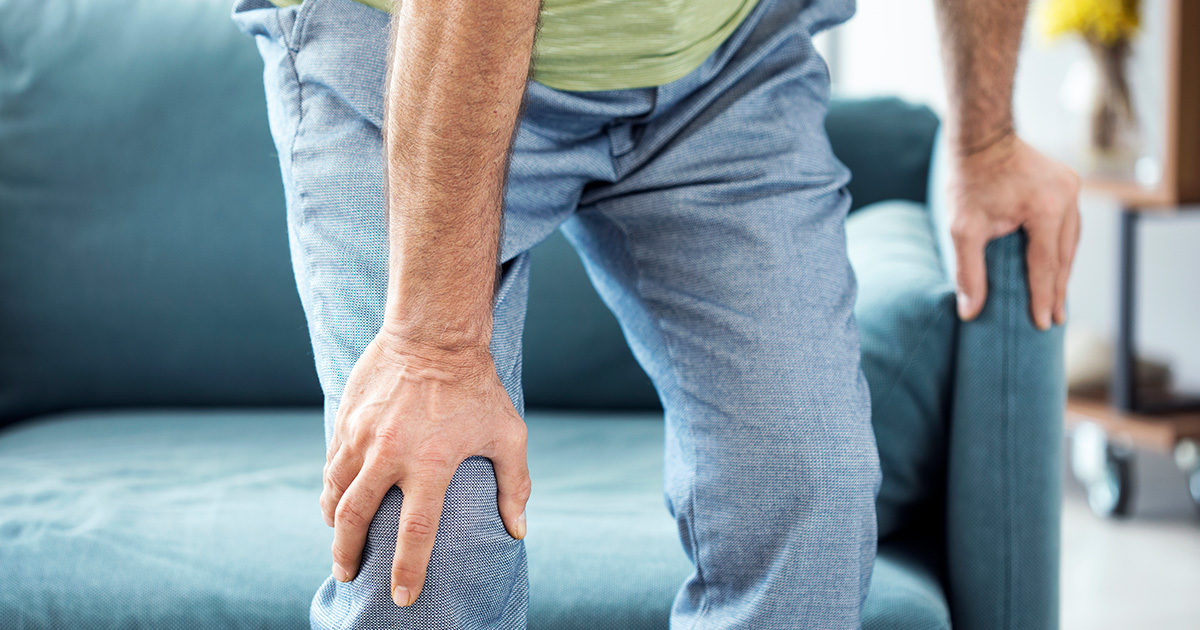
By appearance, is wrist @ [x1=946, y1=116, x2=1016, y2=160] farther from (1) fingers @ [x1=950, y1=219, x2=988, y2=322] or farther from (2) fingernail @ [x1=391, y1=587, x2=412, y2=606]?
(2) fingernail @ [x1=391, y1=587, x2=412, y2=606]

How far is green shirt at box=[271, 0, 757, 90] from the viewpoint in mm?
825

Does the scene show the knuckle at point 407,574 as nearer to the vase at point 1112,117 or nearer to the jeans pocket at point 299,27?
the jeans pocket at point 299,27

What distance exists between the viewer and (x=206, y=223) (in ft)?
4.90

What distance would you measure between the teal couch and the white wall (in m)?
0.77

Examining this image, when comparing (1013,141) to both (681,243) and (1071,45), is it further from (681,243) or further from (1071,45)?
(1071,45)

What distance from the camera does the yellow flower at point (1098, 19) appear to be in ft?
7.06

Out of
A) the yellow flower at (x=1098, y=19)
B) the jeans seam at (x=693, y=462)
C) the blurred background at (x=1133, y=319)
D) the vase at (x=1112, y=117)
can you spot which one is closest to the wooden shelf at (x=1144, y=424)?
the blurred background at (x=1133, y=319)

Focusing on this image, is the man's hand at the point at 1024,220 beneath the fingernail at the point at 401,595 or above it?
above

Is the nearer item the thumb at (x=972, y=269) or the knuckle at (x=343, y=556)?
the knuckle at (x=343, y=556)

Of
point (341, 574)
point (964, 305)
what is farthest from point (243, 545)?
point (964, 305)

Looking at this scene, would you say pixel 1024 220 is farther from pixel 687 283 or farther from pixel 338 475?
pixel 338 475

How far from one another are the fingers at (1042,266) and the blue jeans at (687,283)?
181mm

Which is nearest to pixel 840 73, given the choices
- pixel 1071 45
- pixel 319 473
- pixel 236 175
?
pixel 1071 45

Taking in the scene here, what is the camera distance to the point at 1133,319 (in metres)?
2.12
